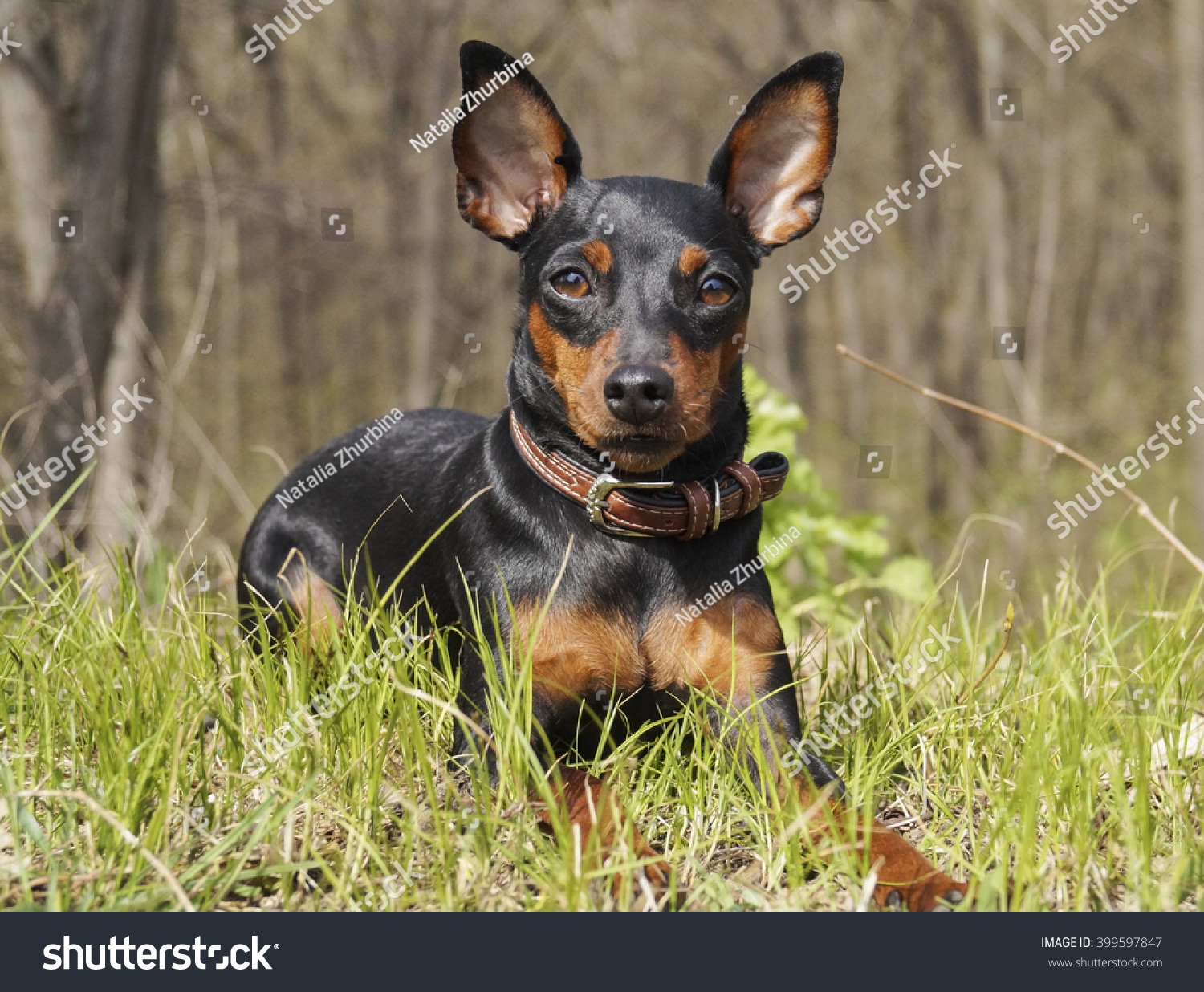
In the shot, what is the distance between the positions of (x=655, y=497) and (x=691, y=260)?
637mm

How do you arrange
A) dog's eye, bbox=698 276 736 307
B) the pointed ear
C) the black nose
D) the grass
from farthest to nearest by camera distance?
1. the pointed ear
2. dog's eye, bbox=698 276 736 307
3. the black nose
4. the grass

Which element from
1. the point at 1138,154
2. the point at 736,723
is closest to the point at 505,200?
the point at 736,723

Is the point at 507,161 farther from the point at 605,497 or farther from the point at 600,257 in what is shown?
the point at 605,497

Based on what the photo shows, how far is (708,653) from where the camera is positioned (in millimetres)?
2770

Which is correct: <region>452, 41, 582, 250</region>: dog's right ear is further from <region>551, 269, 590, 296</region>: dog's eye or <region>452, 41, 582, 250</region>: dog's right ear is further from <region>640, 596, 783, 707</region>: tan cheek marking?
<region>640, 596, 783, 707</region>: tan cheek marking

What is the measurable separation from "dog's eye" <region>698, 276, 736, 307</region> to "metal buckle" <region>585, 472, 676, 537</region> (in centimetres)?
51

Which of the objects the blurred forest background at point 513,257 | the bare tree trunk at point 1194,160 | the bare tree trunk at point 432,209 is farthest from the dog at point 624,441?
the bare tree trunk at point 432,209

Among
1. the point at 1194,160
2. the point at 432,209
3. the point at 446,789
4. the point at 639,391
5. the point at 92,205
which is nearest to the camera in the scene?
the point at 446,789

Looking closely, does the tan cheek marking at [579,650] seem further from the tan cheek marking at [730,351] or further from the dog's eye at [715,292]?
the dog's eye at [715,292]

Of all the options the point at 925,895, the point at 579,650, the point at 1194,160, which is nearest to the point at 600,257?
the point at 579,650

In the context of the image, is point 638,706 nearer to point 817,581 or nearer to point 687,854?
point 687,854

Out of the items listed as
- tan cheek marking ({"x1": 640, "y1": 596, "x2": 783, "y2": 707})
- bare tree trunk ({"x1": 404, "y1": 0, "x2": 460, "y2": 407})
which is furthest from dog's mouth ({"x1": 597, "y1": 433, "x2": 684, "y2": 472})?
bare tree trunk ({"x1": 404, "y1": 0, "x2": 460, "y2": 407})

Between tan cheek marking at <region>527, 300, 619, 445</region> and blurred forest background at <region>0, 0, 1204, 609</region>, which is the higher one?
blurred forest background at <region>0, 0, 1204, 609</region>

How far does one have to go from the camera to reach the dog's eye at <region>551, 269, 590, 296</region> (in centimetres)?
285
